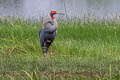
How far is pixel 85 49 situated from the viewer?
7852 mm

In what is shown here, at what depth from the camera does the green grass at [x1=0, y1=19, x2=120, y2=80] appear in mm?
5230

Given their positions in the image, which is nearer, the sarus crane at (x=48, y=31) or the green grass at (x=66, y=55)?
the green grass at (x=66, y=55)

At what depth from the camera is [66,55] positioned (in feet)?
23.5

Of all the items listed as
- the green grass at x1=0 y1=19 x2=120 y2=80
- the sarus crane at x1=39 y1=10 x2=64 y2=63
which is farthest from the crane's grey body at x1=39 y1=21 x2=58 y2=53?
the green grass at x1=0 y1=19 x2=120 y2=80

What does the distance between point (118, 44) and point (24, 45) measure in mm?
2719

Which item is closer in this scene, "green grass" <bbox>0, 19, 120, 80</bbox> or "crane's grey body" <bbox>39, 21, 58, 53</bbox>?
"green grass" <bbox>0, 19, 120, 80</bbox>

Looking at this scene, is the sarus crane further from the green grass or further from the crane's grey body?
the green grass

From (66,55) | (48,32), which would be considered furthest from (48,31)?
(66,55)

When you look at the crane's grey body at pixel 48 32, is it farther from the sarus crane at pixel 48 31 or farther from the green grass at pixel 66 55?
the green grass at pixel 66 55

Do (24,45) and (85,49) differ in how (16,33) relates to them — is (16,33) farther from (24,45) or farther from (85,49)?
(85,49)

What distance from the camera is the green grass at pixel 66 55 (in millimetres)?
5230

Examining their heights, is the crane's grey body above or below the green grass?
above

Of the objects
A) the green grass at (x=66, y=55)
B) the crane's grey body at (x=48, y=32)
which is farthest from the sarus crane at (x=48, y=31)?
the green grass at (x=66, y=55)

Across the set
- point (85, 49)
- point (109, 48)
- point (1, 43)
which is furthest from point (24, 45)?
point (109, 48)
